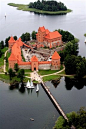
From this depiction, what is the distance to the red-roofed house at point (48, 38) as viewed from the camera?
8506 centimetres

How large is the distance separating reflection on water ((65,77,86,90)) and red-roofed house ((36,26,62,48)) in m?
22.6

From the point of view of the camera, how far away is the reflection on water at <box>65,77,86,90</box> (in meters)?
62.4

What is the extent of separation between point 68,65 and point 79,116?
84.3 ft

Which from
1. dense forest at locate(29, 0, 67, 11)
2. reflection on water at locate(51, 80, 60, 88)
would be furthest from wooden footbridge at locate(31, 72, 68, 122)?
dense forest at locate(29, 0, 67, 11)

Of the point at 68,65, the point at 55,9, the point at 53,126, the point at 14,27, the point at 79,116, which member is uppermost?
the point at 55,9

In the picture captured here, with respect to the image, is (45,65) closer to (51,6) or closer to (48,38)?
(48,38)

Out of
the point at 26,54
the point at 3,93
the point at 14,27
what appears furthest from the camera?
the point at 14,27

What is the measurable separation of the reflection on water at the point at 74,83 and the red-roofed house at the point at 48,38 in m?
22.6

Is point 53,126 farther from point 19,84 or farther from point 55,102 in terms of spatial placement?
point 19,84

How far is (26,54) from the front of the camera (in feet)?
272

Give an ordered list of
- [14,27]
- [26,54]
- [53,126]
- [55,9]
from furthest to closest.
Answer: [55,9]
[14,27]
[26,54]
[53,126]

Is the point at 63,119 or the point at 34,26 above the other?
the point at 34,26

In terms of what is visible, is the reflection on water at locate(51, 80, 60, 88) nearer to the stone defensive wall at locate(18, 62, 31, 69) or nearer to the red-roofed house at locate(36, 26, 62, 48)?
the stone defensive wall at locate(18, 62, 31, 69)

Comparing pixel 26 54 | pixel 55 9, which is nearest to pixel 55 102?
pixel 26 54
